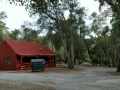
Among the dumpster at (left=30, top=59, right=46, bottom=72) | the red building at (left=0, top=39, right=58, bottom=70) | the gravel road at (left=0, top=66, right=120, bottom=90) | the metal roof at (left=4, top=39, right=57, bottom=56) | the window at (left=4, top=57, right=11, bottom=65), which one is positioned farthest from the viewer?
the window at (left=4, top=57, right=11, bottom=65)

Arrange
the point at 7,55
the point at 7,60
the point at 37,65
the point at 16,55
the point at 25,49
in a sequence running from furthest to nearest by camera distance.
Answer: the point at 25,49, the point at 7,60, the point at 7,55, the point at 16,55, the point at 37,65

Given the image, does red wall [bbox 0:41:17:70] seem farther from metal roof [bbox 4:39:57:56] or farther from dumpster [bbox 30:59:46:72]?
dumpster [bbox 30:59:46:72]

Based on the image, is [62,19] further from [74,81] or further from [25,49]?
[74,81]

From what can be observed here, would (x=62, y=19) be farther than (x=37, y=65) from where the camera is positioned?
Yes

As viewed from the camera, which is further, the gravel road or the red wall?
the red wall

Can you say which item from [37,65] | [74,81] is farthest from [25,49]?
[74,81]

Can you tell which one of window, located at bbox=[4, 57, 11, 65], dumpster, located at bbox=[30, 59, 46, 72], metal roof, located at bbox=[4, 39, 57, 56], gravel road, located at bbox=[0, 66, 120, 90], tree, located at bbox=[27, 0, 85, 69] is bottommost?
gravel road, located at bbox=[0, 66, 120, 90]

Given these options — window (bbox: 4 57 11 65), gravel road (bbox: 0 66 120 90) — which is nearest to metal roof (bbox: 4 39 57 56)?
window (bbox: 4 57 11 65)

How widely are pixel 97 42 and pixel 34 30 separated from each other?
71.7 feet

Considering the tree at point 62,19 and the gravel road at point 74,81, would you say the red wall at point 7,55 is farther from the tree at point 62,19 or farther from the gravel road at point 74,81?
the gravel road at point 74,81

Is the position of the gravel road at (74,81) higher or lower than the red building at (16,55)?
lower

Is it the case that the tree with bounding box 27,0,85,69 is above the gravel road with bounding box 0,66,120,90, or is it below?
above

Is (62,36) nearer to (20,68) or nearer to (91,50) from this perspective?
(20,68)

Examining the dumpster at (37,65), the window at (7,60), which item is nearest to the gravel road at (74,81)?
the dumpster at (37,65)
